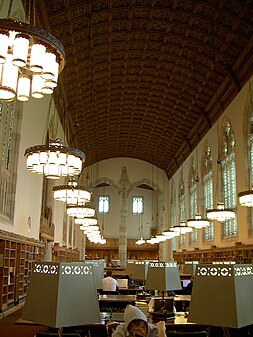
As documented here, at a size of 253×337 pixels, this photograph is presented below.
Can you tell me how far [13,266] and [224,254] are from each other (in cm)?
903

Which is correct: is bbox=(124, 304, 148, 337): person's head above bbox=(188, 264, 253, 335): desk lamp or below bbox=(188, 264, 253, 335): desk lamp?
below

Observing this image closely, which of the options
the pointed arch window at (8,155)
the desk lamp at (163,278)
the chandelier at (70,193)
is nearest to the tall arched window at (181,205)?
the chandelier at (70,193)

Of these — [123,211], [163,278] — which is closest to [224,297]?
[163,278]

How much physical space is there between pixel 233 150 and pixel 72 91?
24.8 feet

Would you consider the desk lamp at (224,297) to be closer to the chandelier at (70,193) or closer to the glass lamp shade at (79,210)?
the chandelier at (70,193)

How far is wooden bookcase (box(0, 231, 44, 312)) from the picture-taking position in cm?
1101

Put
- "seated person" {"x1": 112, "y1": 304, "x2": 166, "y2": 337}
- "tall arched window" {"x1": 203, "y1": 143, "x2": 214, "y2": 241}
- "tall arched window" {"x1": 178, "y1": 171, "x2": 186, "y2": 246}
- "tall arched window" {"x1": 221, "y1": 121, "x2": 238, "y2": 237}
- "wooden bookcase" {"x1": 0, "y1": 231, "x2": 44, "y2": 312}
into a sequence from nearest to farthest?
"seated person" {"x1": 112, "y1": 304, "x2": 166, "y2": 337} < "wooden bookcase" {"x1": 0, "y1": 231, "x2": 44, "y2": 312} < "tall arched window" {"x1": 221, "y1": 121, "x2": 238, "y2": 237} < "tall arched window" {"x1": 203, "y1": 143, "x2": 214, "y2": 241} < "tall arched window" {"x1": 178, "y1": 171, "x2": 186, "y2": 246}

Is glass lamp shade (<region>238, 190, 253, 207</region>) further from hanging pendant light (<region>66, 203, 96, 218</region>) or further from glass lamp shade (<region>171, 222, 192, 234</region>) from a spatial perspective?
glass lamp shade (<region>171, 222, 192, 234</region>)

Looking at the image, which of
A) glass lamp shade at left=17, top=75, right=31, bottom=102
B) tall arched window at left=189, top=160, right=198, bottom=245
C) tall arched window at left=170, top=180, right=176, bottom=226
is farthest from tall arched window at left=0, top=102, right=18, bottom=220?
tall arched window at left=170, top=180, right=176, bottom=226

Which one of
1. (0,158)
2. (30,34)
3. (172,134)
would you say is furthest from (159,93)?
(30,34)

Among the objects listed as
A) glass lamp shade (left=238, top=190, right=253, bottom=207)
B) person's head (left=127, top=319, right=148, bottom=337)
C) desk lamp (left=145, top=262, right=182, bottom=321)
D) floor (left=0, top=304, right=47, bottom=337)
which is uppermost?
glass lamp shade (left=238, top=190, right=253, bottom=207)

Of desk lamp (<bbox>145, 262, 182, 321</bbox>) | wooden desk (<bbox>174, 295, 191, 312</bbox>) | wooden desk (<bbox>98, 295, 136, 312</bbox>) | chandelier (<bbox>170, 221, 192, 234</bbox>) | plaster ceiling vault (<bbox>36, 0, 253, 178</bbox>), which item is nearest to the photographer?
desk lamp (<bbox>145, 262, 182, 321</bbox>)

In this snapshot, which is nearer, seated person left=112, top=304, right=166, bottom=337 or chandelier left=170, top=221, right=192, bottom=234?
seated person left=112, top=304, right=166, bottom=337

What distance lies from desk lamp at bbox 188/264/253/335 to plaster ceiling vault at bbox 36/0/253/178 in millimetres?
10832
